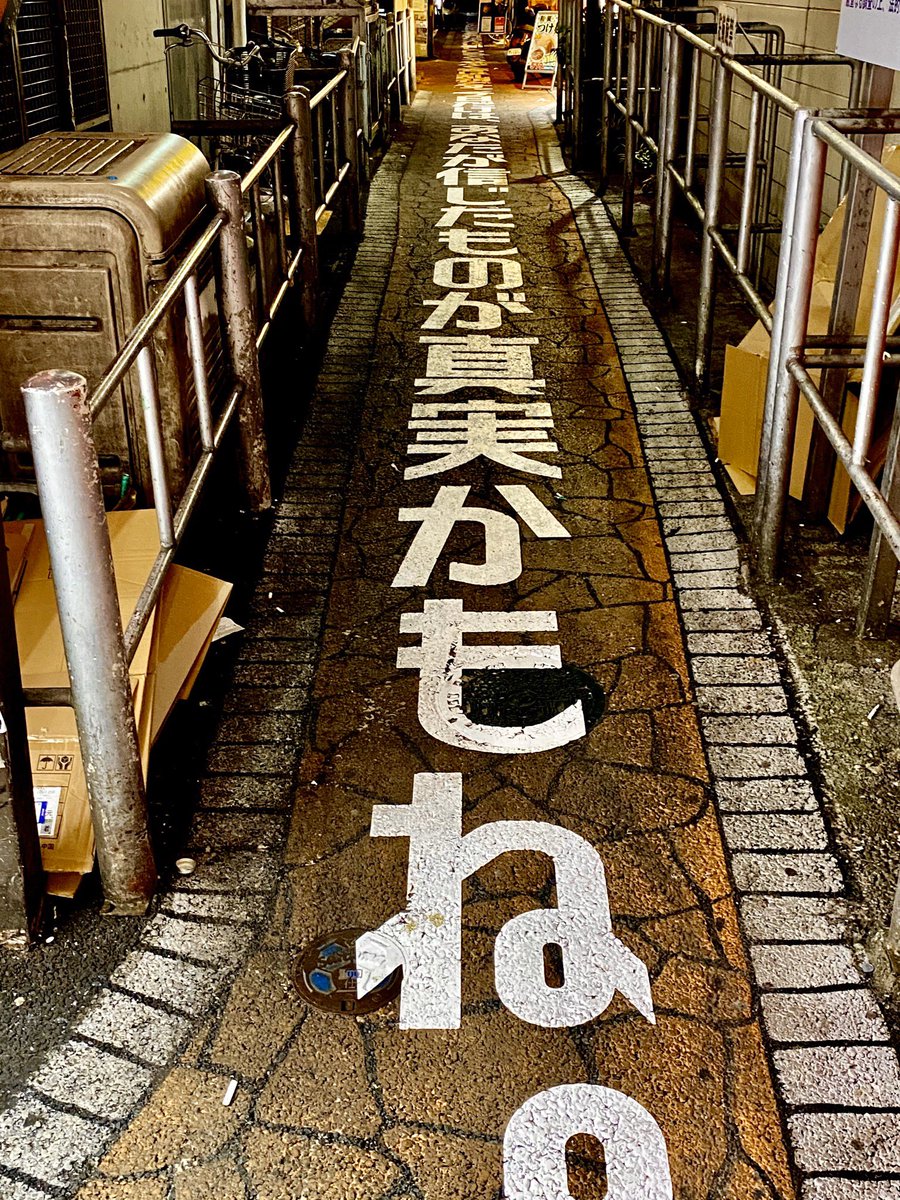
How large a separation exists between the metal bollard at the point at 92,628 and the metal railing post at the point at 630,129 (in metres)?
6.79

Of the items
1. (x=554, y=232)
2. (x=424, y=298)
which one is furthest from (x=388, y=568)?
(x=554, y=232)

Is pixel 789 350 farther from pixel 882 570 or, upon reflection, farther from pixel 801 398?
pixel 882 570

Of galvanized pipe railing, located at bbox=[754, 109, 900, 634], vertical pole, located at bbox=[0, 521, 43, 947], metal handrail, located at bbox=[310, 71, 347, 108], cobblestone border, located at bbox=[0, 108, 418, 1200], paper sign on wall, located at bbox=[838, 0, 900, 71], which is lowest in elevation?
cobblestone border, located at bbox=[0, 108, 418, 1200]

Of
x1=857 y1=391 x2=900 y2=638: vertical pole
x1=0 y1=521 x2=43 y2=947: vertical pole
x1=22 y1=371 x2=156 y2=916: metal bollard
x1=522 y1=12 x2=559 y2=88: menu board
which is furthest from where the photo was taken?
x1=522 y1=12 x2=559 y2=88: menu board

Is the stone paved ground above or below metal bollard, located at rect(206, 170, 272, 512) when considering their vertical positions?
below

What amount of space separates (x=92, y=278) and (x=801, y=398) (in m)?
2.59

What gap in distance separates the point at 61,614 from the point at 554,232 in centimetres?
780

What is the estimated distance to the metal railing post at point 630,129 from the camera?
8.43m

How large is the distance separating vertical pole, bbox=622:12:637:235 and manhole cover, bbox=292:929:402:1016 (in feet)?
22.9

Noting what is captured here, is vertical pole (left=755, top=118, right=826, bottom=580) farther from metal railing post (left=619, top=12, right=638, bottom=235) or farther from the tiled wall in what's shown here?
metal railing post (left=619, top=12, right=638, bottom=235)

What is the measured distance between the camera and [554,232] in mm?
9672

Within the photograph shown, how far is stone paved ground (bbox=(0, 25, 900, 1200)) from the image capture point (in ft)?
7.76

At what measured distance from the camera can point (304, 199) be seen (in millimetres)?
6633

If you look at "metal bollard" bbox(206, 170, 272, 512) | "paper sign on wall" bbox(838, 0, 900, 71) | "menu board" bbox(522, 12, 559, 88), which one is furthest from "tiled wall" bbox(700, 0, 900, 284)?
"menu board" bbox(522, 12, 559, 88)
